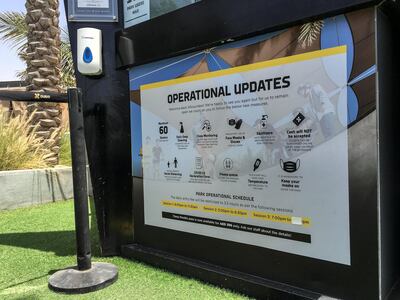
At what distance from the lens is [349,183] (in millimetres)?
2998

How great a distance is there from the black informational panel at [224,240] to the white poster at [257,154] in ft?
0.36

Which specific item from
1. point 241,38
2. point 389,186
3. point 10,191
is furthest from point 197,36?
point 10,191

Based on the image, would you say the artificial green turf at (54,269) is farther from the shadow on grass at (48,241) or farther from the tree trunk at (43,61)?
the tree trunk at (43,61)

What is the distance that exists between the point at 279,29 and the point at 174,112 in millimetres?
1370

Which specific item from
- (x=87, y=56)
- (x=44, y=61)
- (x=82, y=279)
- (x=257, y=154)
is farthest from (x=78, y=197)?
(x=44, y=61)

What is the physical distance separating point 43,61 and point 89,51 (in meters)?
6.64

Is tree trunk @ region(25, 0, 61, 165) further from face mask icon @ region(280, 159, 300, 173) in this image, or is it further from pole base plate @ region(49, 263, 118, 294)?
face mask icon @ region(280, 159, 300, 173)

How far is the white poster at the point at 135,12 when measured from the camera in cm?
437

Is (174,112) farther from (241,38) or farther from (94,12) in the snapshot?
(94,12)

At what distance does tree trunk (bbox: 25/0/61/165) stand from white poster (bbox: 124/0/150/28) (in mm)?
6427

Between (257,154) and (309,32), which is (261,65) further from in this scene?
(257,154)

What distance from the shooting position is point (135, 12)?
446cm

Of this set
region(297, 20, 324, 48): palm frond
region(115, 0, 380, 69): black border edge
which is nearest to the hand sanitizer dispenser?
region(115, 0, 380, 69): black border edge

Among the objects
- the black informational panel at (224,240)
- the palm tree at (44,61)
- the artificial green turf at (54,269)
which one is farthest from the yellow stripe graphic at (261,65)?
the palm tree at (44,61)
